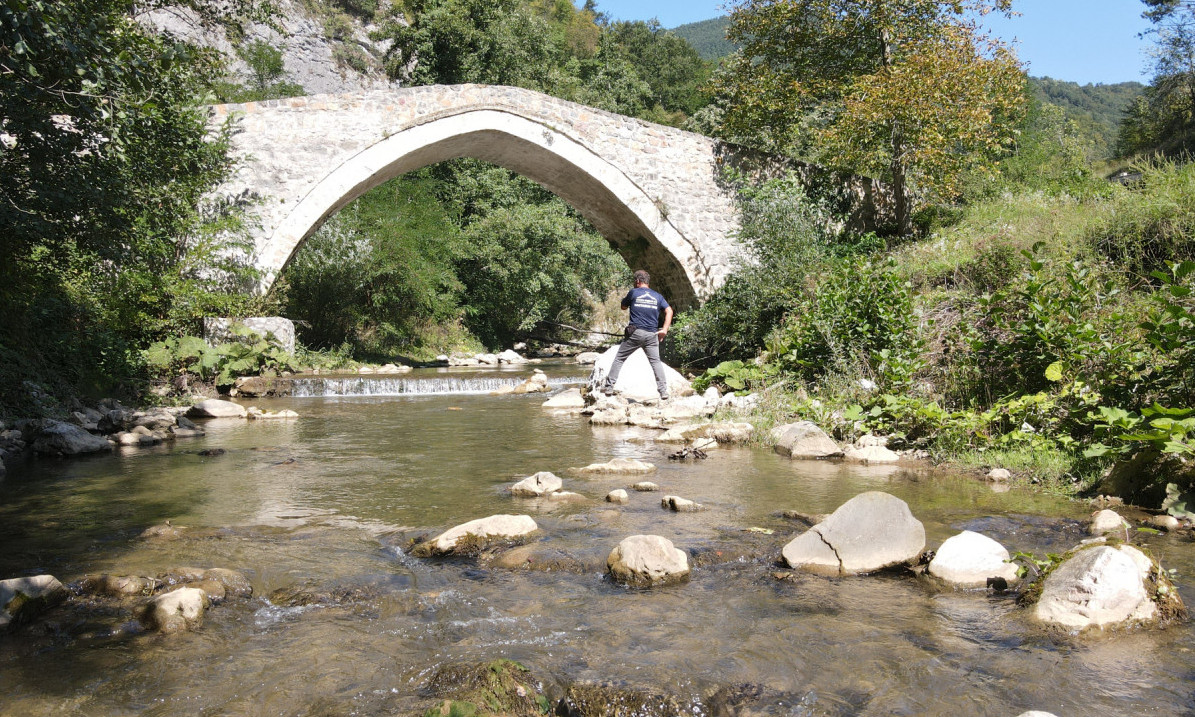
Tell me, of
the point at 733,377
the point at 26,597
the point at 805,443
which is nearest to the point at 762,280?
the point at 733,377

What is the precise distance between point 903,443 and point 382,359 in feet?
47.9

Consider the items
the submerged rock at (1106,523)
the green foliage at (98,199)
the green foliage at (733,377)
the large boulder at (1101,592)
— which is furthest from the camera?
the green foliage at (733,377)

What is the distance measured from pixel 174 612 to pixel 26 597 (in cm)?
59

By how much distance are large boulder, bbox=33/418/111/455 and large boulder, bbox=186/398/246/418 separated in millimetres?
2241

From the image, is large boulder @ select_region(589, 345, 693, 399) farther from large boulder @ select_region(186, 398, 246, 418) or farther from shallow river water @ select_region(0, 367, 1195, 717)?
large boulder @ select_region(186, 398, 246, 418)

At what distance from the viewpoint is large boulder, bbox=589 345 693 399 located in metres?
9.31

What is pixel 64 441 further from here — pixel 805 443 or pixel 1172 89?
pixel 1172 89

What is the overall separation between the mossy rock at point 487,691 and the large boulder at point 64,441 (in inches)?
221

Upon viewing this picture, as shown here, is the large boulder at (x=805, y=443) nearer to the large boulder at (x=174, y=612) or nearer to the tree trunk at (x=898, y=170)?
the large boulder at (x=174, y=612)

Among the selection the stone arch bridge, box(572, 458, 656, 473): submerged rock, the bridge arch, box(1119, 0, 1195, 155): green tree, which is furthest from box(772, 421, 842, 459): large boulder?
box(1119, 0, 1195, 155): green tree

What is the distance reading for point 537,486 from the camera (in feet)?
15.7

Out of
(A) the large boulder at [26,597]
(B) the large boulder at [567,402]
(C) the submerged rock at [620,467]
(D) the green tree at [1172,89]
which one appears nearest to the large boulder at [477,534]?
(A) the large boulder at [26,597]

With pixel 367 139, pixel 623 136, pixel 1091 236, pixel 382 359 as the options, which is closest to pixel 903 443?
pixel 1091 236

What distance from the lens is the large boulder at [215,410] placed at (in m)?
8.92
